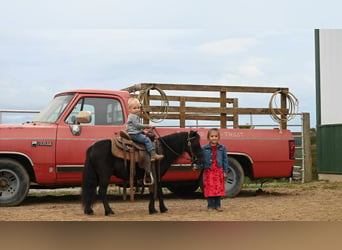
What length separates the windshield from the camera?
9.40 m

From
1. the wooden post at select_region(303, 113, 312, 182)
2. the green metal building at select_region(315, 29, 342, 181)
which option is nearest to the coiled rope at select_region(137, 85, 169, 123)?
the wooden post at select_region(303, 113, 312, 182)

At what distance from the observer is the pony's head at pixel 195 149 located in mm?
8258

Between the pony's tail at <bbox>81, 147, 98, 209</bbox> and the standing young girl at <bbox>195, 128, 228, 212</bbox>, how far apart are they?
1.68 m

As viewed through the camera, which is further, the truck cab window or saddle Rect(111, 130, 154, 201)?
the truck cab window

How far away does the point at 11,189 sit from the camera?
29.2ft

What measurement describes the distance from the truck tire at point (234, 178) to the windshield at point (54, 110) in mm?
3324

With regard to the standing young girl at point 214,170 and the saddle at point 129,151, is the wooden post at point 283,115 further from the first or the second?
the saddle at point 129,151

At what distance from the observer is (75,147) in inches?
362

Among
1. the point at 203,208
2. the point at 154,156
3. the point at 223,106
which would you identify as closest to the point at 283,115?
the point at 223,106

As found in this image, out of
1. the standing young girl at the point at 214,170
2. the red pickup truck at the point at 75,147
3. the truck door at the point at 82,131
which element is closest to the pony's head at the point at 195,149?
the standing young girl at the point at 214,170

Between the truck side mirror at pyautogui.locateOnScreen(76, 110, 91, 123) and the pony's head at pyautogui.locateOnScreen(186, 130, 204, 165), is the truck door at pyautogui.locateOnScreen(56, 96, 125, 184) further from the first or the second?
the pony's head at pyautogui.locateOnScreen(186, 130, 204, 165)

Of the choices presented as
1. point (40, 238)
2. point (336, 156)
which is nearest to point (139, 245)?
point (40, 238)

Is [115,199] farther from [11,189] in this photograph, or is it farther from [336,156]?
[336,156]

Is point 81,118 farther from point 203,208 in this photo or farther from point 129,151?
point 203,208
